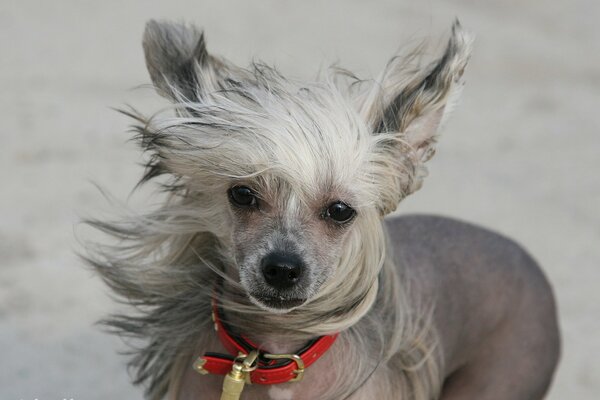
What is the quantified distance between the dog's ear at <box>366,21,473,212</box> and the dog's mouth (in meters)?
0.34

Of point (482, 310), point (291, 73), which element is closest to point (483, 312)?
point (482, 310)

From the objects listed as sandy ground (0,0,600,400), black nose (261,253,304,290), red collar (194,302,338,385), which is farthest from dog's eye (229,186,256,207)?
sandy ground (0,0,600,400)

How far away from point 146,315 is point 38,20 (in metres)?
3.85

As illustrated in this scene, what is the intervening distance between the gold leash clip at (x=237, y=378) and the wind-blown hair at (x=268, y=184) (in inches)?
4.3

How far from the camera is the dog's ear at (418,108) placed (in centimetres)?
216

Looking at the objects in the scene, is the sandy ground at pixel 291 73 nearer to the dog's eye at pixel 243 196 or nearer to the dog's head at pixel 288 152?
the dog's head at pixel 288 152

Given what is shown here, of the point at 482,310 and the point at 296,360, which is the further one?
the point at 482,310

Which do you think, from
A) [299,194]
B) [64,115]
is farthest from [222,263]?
[64,115]

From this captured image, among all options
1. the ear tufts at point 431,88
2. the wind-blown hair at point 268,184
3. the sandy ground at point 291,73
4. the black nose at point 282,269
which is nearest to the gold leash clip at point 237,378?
the wind-blown hair at point 268,184

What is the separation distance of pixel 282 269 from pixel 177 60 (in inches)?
22.8

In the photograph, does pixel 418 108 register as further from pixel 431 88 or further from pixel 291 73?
pixel 291 73

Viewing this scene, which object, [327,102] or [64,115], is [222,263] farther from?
[64,115]

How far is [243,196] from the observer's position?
2111mm

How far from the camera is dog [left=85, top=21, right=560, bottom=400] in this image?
2.08 m
